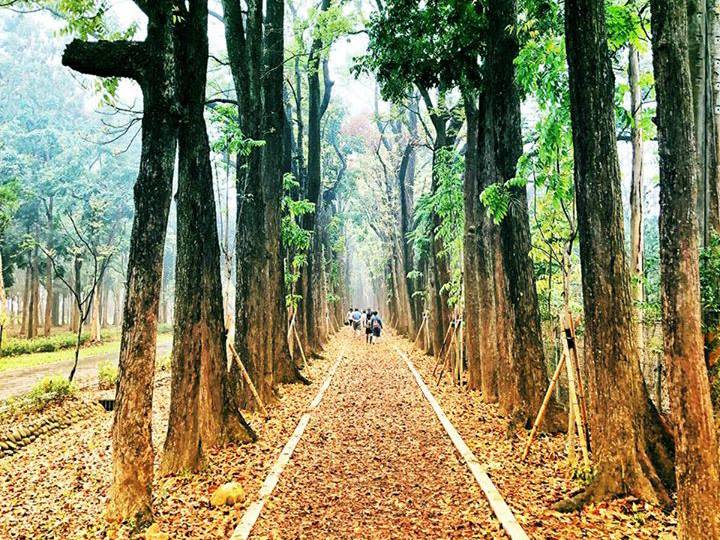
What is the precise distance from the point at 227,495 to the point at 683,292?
4.55m

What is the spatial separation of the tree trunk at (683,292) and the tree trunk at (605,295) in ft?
4.73

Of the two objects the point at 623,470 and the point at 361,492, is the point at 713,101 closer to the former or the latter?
the point at 623,470

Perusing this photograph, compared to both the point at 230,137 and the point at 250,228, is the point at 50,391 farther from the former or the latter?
the point at 230,137

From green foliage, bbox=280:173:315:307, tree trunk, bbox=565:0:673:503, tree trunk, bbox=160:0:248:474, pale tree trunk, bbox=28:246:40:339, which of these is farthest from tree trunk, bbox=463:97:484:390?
pale tree trunk, bbox=28:246:40:339

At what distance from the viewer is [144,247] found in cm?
469

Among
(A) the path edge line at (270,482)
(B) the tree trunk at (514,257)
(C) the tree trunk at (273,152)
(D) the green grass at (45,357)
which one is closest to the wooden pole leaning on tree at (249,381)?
(A) the path edge line at (270,482)

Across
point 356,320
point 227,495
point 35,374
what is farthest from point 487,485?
point 356,320

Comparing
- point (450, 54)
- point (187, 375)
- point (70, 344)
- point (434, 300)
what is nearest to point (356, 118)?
point (434, 300)

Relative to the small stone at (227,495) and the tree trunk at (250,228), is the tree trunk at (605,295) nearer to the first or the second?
the small stone at (227,495)

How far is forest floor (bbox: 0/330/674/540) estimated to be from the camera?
446 centimetres

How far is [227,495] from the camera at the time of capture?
5.14 m

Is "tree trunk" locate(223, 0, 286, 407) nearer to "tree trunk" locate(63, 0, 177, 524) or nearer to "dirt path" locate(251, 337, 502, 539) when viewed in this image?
"dirt path" locate(251, 337, 502, 539)

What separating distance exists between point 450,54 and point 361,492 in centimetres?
718

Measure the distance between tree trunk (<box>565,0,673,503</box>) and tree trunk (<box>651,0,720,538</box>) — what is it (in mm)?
1443
